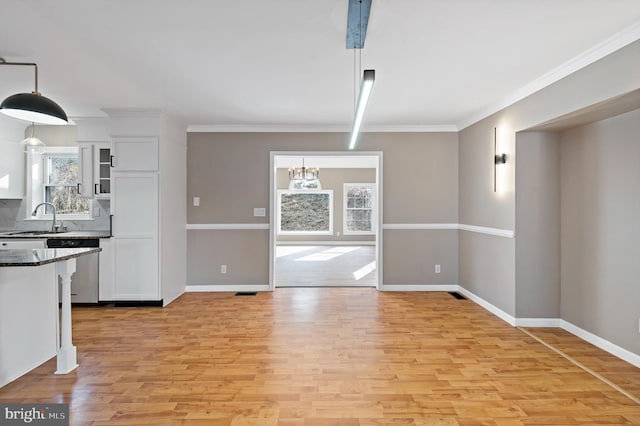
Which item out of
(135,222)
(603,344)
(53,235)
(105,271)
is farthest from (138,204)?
(603,344)

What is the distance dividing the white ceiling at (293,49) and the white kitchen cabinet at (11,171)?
1452 millimetres

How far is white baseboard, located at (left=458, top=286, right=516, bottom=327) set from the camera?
12.7 ft

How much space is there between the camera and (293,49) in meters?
2.70

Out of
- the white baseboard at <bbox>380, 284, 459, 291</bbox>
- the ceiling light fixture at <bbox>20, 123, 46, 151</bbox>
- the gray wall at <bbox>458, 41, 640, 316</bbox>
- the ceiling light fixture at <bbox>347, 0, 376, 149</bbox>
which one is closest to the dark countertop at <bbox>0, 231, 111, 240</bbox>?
the ceiling light fixture at <bbox>20, 123, 46, 151</bbox>

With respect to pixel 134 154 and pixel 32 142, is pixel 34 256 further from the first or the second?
pixel 32 142

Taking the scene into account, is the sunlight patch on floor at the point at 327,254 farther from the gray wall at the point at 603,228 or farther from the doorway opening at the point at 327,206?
the gray wall at the point at 603,228

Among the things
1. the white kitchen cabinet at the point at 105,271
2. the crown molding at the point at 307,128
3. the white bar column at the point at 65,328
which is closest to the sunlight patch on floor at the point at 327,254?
the crown molding at the point at 307,128

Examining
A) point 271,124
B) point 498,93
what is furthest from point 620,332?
point 271,124

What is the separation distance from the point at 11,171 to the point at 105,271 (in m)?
2.06

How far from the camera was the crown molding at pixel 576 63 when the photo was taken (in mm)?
2379

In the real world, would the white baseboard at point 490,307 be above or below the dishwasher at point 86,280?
below

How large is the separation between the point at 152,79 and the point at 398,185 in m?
3.56

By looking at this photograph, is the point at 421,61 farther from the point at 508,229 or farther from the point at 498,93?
the point at 508,229

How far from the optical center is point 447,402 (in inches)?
91.7
